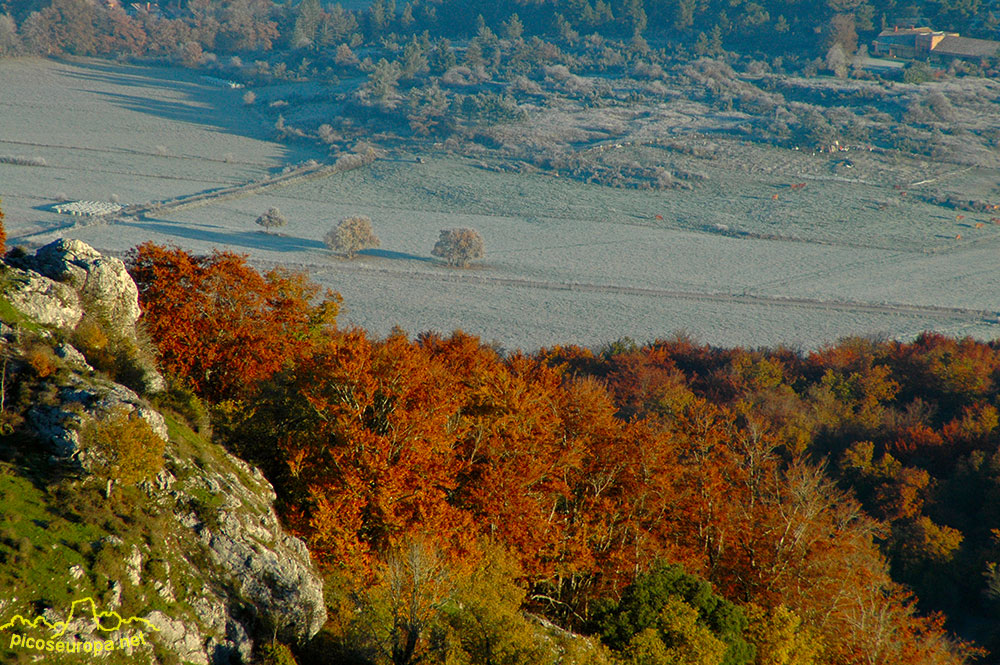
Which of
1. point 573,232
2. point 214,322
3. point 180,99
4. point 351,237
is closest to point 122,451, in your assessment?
point 214,322

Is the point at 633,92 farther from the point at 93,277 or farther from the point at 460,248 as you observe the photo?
the point at 93,277

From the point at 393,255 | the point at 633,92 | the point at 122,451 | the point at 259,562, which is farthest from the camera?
the point at 633,92

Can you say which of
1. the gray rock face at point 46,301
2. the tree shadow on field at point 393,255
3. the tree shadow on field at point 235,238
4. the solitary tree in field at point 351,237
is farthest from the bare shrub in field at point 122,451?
the tree shadow on field at point 393,255

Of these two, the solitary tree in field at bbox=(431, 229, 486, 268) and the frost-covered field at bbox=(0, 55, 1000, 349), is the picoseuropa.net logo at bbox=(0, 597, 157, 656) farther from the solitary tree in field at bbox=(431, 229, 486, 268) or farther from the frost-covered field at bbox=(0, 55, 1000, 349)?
the solitary tree in field at bbox=(431, 229, 486, 268)

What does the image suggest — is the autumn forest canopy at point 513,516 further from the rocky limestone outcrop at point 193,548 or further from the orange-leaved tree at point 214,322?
the rocky limestone outcrop at point 193,548

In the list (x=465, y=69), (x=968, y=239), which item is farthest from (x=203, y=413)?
(x=465, y=69)
